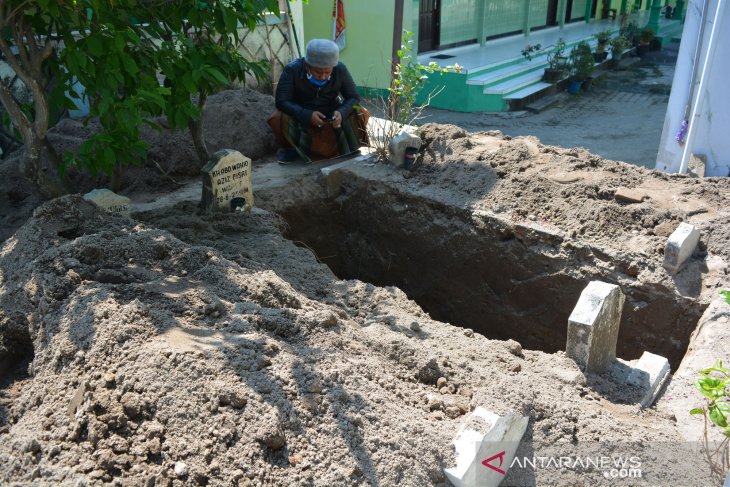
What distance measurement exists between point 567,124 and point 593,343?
7.53 metres

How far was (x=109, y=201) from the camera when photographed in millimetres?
3971

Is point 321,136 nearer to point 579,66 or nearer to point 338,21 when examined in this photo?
point 338,21

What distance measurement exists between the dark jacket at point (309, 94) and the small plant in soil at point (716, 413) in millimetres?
3770

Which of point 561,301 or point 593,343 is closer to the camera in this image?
point 593,343

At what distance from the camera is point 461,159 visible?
196 inches

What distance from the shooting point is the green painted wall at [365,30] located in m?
9.92

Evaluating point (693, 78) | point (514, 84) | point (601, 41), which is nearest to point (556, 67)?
point (514, 84)

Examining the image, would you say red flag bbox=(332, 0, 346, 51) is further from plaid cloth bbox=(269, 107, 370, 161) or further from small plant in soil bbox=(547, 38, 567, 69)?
plaid cloth bbox=(269, 107, 370, 161)

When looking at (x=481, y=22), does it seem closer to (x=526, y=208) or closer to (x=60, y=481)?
(x=526, y=208)

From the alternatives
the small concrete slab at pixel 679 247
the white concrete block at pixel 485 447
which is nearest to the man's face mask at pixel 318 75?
the small concrete slab at pixel 679 247

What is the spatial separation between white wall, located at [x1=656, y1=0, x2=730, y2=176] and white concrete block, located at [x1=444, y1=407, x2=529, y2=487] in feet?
15.3

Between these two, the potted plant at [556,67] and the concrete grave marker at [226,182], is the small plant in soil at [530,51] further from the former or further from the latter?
the concrete grave marker at [226,182]

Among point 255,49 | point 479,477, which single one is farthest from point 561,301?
point 255,49

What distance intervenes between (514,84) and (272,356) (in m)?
9.29
